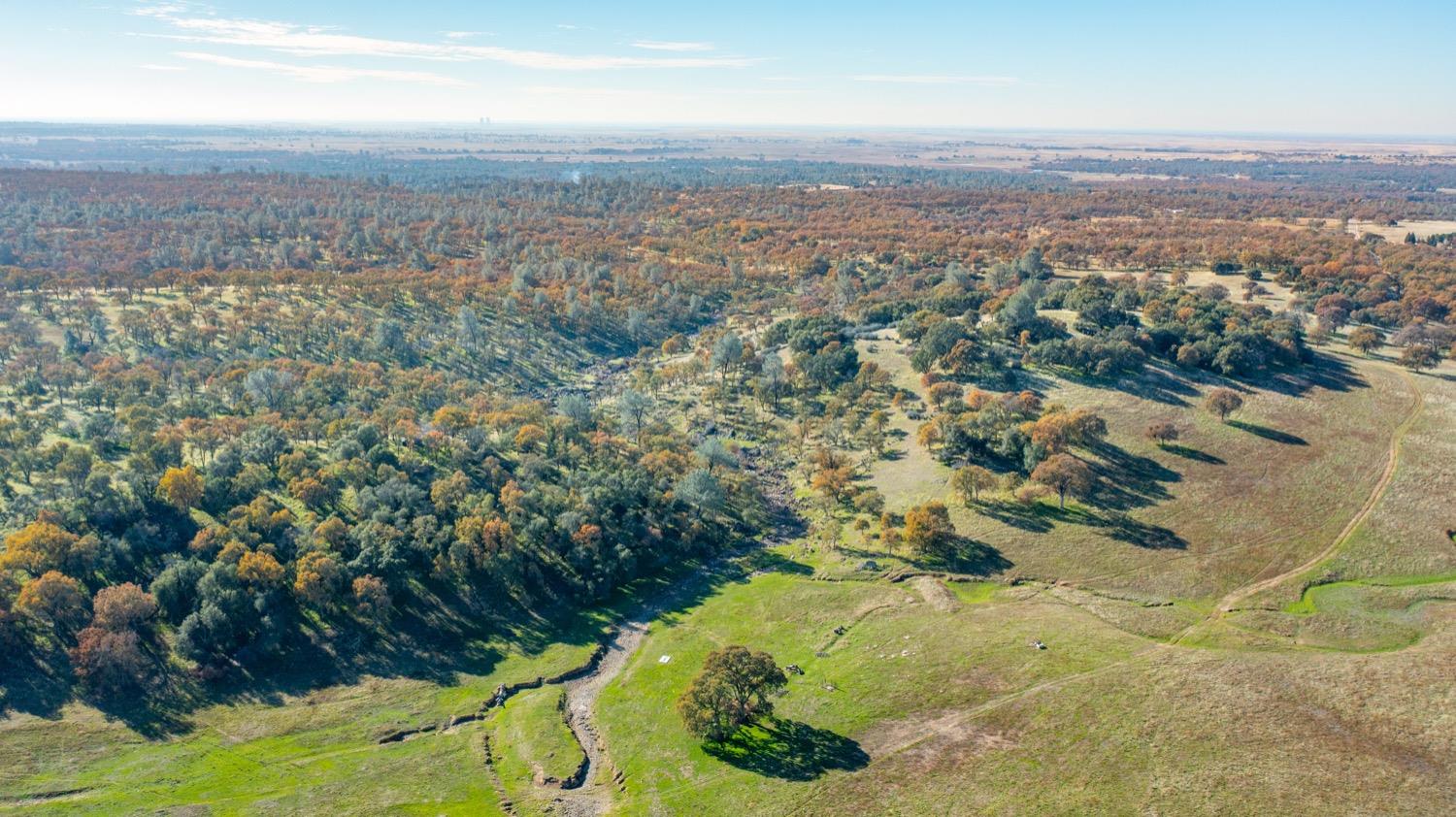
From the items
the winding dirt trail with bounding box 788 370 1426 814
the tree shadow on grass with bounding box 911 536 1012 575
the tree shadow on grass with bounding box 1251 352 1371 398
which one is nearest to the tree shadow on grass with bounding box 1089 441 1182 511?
the winding dirt trail with bounding box 788 370 1426 814

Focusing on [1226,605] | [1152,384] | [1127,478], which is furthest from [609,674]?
[1152,384]

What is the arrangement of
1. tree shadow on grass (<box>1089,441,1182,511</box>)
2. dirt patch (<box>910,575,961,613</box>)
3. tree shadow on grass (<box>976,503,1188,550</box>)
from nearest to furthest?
dirt patch (<box>910,575,961,613</box>) → tree shadow on grass (<box>976,503,1188,550</box>) → tree shadow on grass (<box>1089,441,1182,511</box>)

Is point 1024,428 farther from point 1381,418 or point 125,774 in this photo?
point 125,774

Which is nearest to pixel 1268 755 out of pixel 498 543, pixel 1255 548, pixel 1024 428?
pixel 1255 548

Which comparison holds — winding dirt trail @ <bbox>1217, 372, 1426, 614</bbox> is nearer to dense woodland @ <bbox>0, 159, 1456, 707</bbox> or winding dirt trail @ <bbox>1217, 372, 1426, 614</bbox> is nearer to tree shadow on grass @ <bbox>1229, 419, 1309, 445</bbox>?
tree shadow on grass @ <bbox>1229, 419, 1309, 445</bbox>

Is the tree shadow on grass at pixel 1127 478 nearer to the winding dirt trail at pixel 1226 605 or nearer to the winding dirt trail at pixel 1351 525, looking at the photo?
the winding dirt trail at pixel 1351 525

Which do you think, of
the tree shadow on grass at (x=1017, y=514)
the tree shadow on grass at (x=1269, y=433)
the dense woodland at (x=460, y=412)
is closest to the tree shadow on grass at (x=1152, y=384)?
the dense woodland at (x=460, y=412)
